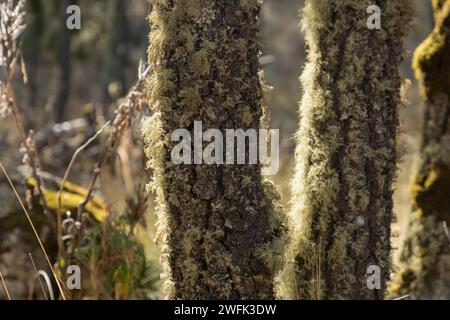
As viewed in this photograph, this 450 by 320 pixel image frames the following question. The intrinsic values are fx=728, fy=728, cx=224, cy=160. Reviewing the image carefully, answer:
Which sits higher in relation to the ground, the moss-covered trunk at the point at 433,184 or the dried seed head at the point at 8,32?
the dried seed head at the point at 8,32

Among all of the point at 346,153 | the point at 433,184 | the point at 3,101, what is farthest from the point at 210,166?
the point at 433,184

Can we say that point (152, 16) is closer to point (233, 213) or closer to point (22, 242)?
point (233, 213)

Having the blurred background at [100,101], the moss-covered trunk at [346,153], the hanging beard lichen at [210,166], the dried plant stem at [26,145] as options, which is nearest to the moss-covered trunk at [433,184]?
the blurred background at [100,101]

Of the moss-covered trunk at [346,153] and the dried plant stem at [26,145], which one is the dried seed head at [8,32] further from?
the moss-covered trunk at [346,153]

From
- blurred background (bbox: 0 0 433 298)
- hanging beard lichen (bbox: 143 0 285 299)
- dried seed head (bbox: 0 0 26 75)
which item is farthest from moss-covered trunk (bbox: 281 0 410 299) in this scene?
dried seed head (bbox: 0 0 26 75)

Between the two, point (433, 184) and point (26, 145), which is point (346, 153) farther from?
point (26, 145)
